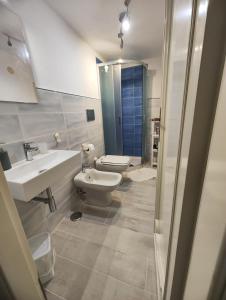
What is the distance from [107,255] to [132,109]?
242 cm

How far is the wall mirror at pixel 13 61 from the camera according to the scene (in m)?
1.02

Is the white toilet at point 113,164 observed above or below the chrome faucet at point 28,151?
below

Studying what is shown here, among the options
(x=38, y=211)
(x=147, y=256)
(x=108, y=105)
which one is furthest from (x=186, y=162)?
(x=108, y=105)

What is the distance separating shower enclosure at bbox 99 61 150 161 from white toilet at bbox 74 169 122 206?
1.06 meters

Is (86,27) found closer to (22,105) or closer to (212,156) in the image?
(22,105)

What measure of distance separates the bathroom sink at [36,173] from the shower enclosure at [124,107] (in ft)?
5.32

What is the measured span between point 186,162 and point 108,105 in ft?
8.26

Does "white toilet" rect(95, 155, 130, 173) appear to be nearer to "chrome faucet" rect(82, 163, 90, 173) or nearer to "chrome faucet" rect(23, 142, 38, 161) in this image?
"chrome faucet" rect(82, 163, 90, 173)

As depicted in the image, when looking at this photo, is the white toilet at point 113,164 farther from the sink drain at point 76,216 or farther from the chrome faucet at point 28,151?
the chrome faucet at point 28,151

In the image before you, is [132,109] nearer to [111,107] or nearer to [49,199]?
[111,107]

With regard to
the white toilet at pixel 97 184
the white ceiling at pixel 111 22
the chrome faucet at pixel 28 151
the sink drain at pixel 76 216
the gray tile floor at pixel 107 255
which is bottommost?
the gray tile floor at pixel 107 255

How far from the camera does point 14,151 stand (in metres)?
1.11

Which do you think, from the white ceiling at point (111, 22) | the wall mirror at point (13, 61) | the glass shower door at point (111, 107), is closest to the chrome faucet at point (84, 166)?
the glass shower door at point (111, 107)

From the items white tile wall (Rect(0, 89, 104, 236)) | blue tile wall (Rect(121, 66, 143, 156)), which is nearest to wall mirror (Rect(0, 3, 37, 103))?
white tile wall (Rect(0, 89, 104, 236))
